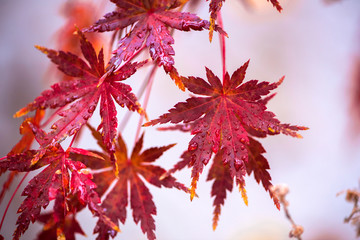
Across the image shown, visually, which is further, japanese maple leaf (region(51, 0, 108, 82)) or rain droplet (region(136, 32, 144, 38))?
japanese maple leaf (region(51, 0, 108, 82))

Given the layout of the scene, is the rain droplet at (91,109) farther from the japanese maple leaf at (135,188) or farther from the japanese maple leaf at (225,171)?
the japanese maple leaf at (225,171)

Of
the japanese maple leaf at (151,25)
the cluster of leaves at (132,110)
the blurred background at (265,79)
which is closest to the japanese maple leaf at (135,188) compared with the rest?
the cluster of leaves at (132,110)

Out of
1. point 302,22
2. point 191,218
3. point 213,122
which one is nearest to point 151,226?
point 213,122

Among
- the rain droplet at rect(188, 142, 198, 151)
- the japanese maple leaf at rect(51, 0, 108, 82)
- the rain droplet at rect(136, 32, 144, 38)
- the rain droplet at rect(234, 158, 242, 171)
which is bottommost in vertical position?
the rain droplet at rect(234, 158, 242, 171)

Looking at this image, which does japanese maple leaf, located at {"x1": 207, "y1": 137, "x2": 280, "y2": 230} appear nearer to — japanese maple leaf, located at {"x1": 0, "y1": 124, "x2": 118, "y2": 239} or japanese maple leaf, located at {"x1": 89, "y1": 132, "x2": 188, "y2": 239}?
japanese maple leaf, located at {"x1": 89, "y1": 132, "x2": 188, "y2": 239}

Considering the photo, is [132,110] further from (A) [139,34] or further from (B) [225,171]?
(B) [225,171]

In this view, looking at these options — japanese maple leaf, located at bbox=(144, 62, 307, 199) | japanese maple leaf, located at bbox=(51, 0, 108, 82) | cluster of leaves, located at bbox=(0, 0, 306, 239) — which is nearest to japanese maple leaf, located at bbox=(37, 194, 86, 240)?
cluster of leaves, located at bbox=(0, 0, 306, 239)
